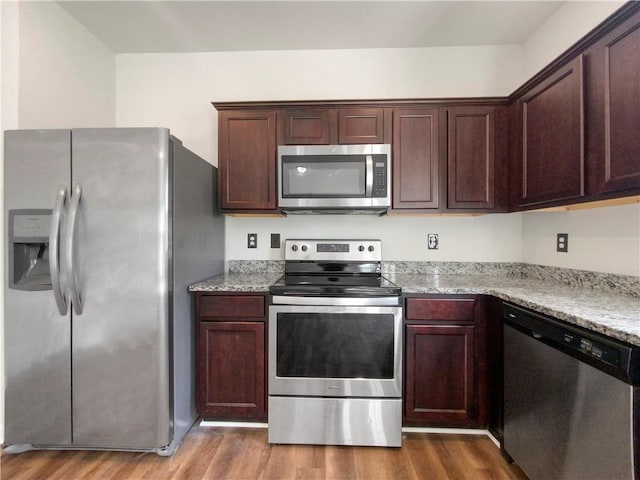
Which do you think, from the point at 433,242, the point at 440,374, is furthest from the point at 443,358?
the point at 433,242

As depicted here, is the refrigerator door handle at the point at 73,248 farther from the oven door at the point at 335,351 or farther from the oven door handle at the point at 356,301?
the oven door handle at the point at 356,301

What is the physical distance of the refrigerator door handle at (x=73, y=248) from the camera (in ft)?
4.69

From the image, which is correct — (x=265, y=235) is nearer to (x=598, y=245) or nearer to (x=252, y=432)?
(x=252, y=432)

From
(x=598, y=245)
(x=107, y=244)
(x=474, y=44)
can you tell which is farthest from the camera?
(x=474, y=44)

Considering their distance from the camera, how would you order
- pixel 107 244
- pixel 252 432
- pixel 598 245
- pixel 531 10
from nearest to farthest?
pixel 107 244
pixel 598 245
pixel 252 432
pixel 531 10

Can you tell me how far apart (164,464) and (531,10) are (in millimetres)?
3465

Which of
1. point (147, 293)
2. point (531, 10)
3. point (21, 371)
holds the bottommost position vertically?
point (21, 371)

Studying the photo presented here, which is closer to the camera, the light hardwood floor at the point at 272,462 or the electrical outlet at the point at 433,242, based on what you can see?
the light hardwood floor at the point at 272,462

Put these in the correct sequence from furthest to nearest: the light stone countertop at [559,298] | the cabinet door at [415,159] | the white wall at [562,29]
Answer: the cabinet door at [415,159] → the white wall at [562,29] → the light stone countertop at [559,298]

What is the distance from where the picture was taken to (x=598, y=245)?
1.65 metres

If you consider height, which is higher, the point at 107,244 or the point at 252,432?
the point at 107,244

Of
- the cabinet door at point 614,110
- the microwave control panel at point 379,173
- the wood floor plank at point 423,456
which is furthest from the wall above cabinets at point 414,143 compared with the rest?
the wood floor plank at point 423,456

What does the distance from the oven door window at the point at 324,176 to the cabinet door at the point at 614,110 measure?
1.11 metres

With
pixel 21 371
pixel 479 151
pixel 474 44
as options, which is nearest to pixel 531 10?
pixel 474 44
